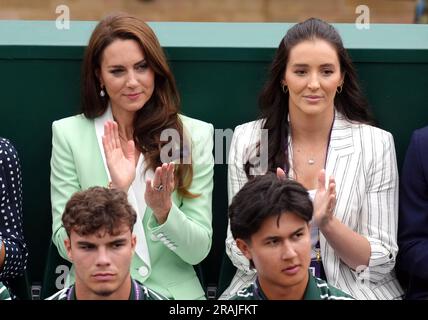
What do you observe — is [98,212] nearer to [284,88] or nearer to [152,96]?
[152,96]

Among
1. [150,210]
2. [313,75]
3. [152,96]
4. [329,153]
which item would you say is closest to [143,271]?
[150,210]

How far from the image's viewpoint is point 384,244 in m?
3.85

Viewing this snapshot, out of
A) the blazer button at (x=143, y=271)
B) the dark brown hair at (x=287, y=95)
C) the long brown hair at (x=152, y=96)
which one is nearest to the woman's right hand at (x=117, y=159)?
the long brown hair at (x=152, y=96)

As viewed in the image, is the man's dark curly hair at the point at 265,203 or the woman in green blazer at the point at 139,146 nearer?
the man's dark curly hair at the point at 265,203

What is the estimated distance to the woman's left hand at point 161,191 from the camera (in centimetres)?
356

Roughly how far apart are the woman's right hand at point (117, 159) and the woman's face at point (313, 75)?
0.57 meters

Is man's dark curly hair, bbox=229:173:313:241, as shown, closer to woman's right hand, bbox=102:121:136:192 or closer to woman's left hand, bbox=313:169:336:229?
woman's left hand, bbox=313:169:336:229

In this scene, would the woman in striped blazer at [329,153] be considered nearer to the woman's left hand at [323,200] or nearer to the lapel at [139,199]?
the woman's left hand at [323,200]

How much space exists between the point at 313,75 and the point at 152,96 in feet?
1.80

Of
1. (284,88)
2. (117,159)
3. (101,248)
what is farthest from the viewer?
(284,88)

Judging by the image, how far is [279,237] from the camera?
129 inches

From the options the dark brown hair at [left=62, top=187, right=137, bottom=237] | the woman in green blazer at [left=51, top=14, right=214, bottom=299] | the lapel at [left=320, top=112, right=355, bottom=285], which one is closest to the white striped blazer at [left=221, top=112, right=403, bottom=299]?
the lapel at [left=320, top=112, right=355, bottom=285]
